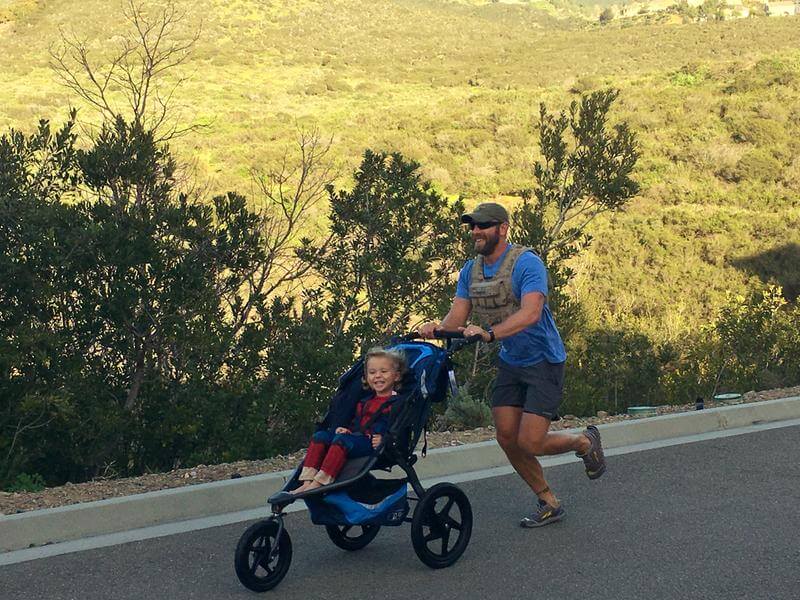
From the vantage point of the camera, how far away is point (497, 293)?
6.12m

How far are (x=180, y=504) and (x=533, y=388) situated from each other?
2.28 m

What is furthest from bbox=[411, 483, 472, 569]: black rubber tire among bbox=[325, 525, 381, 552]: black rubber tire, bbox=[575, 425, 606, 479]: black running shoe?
bbox=[575, 425, 606, 479]: black running shoe

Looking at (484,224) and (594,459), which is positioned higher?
(484,224)

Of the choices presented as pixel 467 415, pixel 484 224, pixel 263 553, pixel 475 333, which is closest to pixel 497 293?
pixel 484 224

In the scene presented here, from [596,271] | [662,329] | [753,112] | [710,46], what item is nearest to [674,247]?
[596,271]

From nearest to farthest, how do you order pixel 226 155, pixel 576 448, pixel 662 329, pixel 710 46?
pixel 576 448, pixel 662 329, pixel 226 155, pixel 710 46

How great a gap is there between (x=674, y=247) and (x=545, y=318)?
22257 mm

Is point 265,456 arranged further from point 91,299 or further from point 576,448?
point 576,448

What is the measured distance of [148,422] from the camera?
877 centimetres

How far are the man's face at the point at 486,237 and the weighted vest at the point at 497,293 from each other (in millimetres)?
96

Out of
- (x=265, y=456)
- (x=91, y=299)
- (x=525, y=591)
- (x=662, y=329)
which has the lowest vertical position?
(x=662, y=329)

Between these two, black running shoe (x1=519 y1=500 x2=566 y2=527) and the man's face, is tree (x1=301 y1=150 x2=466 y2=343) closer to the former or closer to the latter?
black running shoe (x1=519 y1=500 x2=566 y2=527)

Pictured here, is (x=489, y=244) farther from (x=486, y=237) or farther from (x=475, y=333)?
(x=475, y=333)

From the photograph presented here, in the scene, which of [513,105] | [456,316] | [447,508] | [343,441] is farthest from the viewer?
[513,105]
